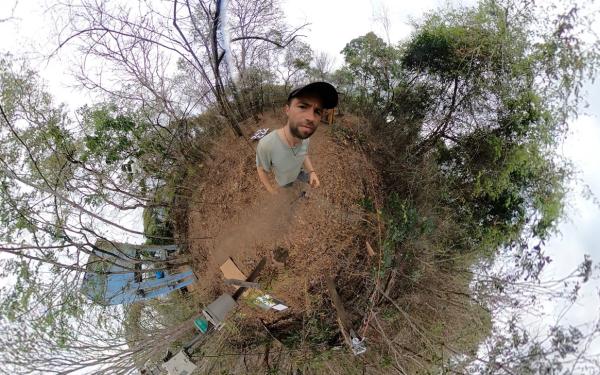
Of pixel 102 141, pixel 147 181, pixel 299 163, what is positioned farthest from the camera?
pixel 147 181

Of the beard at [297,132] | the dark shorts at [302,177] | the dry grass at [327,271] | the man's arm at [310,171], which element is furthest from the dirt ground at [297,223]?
the beard at [297,132]

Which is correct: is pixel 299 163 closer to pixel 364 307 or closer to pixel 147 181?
pixel 364 307

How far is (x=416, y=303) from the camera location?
5695 millimetres

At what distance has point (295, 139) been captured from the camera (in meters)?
3.90

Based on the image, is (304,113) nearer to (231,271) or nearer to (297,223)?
(297,223)

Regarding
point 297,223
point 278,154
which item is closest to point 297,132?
point 278,154

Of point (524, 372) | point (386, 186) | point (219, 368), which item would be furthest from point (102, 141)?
point (524, 372)

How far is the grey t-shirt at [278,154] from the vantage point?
3998mm

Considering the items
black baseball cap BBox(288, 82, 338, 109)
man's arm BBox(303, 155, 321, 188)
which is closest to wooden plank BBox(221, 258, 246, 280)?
man's arm BBox(303, 155, 321, 188)

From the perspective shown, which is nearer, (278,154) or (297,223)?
(278,154)

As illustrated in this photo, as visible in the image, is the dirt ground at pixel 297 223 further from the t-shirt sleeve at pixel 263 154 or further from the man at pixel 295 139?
the t-shirt sleeve at pixel 263 154

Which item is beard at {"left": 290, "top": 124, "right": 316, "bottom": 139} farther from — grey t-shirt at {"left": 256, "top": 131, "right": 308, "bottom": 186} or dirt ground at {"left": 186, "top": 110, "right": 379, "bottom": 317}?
dirt ground at {"left": 186, "top": 110, "right": 379, "bottom": 317}

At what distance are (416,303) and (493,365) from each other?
3.73 feet

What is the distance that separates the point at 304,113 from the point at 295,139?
0.34 meters
